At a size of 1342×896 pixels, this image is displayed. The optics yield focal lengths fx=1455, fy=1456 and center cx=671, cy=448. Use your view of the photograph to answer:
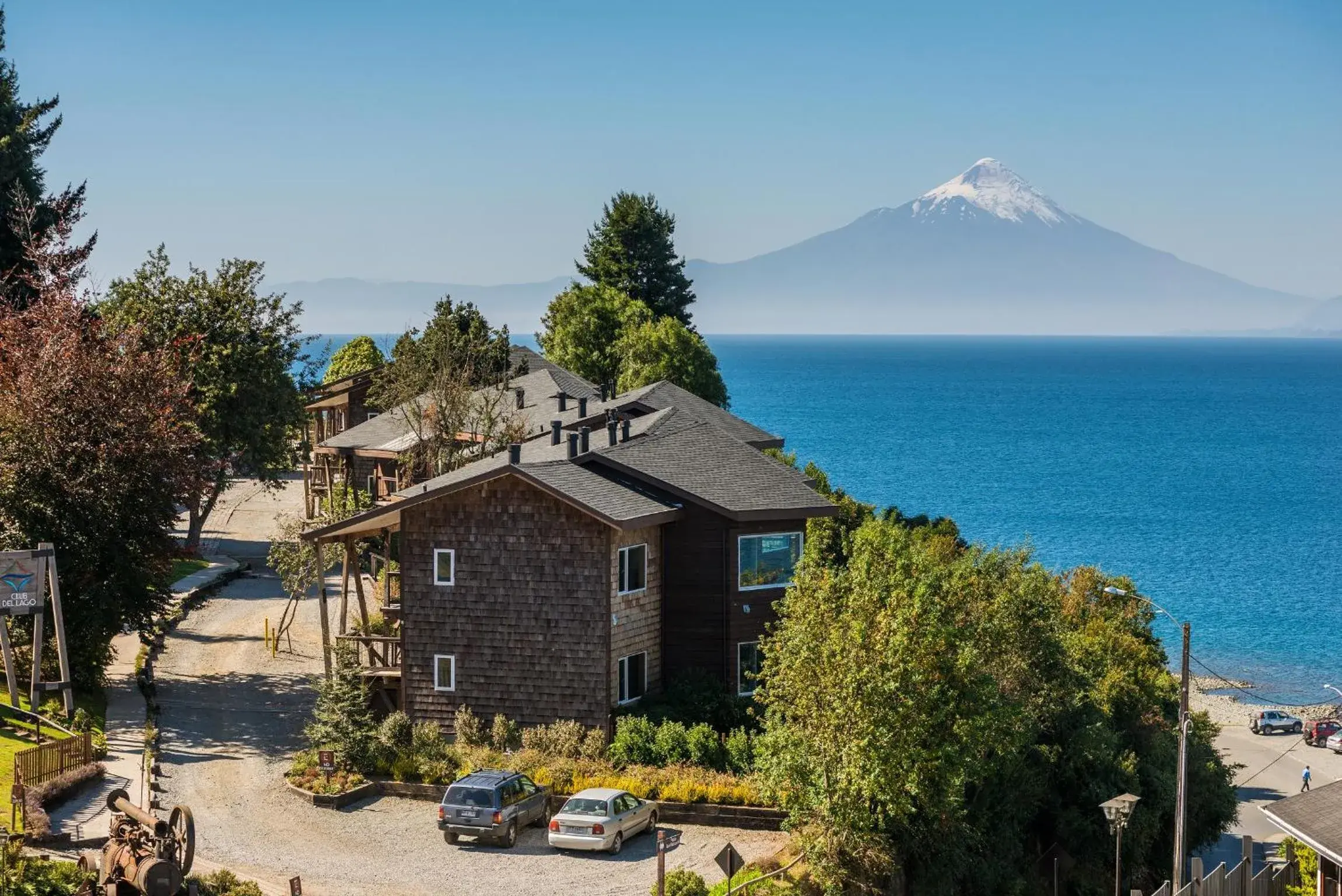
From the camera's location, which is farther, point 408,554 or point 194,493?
point 194,493

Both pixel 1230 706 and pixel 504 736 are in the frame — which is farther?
pixel 1230 706

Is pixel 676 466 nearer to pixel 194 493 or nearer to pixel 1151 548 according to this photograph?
pixel 194 493

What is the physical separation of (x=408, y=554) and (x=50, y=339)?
12.0 metres

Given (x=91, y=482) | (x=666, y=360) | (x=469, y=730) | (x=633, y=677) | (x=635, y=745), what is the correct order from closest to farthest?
(x=635, y=745)
(x=469, y=730)
(x=91, y=482)
(x=633, y=677)
(x=666, y=360)

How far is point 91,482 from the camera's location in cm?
3862

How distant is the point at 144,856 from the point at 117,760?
1095cm

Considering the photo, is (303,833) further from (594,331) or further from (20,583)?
(594,331)

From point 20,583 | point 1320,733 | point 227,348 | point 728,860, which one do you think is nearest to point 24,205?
point 227,348

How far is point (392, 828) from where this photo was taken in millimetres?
32188

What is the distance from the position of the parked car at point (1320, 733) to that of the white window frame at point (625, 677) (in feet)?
143

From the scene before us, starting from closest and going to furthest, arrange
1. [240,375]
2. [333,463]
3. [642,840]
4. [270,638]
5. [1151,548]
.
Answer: [642,840]
[270,638]
[240,375]
[333,463]
[1151,548]

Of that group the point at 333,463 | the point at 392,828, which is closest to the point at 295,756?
the point at 392,828

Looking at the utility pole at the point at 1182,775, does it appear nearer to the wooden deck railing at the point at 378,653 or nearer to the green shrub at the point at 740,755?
the green shrub at the point at 740,755

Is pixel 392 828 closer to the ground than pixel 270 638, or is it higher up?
closer to the ground
